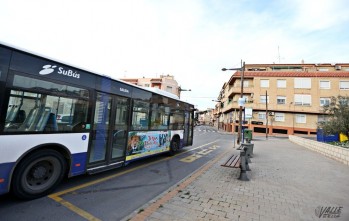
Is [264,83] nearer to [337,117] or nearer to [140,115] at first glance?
[337,117]

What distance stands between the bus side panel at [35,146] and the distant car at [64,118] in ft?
1.04

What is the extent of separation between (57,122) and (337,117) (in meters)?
14.9

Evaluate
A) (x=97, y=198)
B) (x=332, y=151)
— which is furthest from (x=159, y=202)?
(x=332, y=151)

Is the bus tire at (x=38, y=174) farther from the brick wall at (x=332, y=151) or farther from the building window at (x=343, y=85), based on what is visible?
the building window at (x=343, y=85)

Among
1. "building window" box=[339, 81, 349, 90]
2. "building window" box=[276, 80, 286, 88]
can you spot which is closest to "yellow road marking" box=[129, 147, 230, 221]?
"building window" box=[276, 80, 286, 88]

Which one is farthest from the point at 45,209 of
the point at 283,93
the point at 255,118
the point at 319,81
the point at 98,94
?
the point at 319,81

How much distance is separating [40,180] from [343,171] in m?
10.2

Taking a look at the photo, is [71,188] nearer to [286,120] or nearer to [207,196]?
[207,196]

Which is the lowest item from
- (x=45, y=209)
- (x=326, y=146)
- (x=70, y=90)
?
(x=45, y=209)

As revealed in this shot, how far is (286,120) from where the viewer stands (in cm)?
3628

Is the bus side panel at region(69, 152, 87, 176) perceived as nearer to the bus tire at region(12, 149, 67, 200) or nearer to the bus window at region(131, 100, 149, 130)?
the bus tire at region(12, 149, 67, 200)

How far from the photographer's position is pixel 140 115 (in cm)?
682

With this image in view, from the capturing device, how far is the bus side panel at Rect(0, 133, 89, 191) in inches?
134

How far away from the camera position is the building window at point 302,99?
36.0 metres
